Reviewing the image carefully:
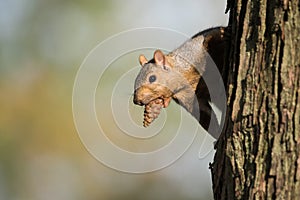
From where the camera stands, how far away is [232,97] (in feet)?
6.07

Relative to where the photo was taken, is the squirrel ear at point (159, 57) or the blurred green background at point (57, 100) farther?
the blurred green background at point (57, 100)

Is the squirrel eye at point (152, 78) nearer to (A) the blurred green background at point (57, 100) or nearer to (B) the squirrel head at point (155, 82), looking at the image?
(B) the squirrel head at point (155, 82)

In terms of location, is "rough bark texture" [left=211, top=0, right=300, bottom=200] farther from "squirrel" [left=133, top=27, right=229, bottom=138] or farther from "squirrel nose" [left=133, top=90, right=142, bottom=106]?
"squirrel nose" [left=133, top=90, right=142, bottom=106]

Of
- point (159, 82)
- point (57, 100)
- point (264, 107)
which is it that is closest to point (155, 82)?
point (159, 82)

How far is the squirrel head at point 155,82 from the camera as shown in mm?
2178

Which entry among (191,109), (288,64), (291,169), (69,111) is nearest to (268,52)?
(288,64)

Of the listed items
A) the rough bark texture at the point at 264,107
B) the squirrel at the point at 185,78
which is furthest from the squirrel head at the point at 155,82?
the rough bark texture at the point at 264,107

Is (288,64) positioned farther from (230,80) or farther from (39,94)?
(39,94)

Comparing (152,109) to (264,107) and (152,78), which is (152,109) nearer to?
(152,78)

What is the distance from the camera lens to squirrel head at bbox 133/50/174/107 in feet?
7.14

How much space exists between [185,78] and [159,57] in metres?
0.09

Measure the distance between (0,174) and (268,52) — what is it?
8553mm

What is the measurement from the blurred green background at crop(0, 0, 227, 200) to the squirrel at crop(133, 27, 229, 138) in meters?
6.14

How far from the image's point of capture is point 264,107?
1763 mm
